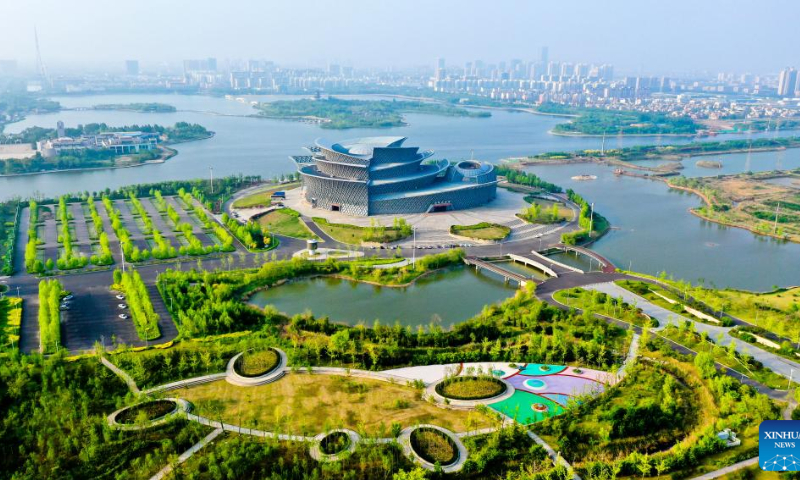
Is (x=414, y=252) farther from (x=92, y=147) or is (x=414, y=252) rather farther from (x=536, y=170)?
(x=92, y=147)

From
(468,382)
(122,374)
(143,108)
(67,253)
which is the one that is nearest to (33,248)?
(67,253)

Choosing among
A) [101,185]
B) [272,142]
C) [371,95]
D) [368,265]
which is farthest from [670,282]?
[371,95]

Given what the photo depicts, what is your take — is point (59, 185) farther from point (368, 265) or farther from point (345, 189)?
point (368, 265)

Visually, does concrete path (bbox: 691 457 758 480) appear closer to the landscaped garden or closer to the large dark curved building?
the landscaped garden

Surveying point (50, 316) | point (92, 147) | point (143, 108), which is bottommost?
point (50, 316)

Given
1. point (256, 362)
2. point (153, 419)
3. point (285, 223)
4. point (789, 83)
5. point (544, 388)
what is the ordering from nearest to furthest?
point (153, 419), point (544, 388), point (256, 362), point (285, 223), point (789, 83)

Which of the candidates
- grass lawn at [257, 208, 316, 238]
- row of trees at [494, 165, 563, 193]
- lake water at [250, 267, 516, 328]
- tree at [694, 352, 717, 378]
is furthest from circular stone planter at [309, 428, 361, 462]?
row of trees at [494, 165, 563, 193]
